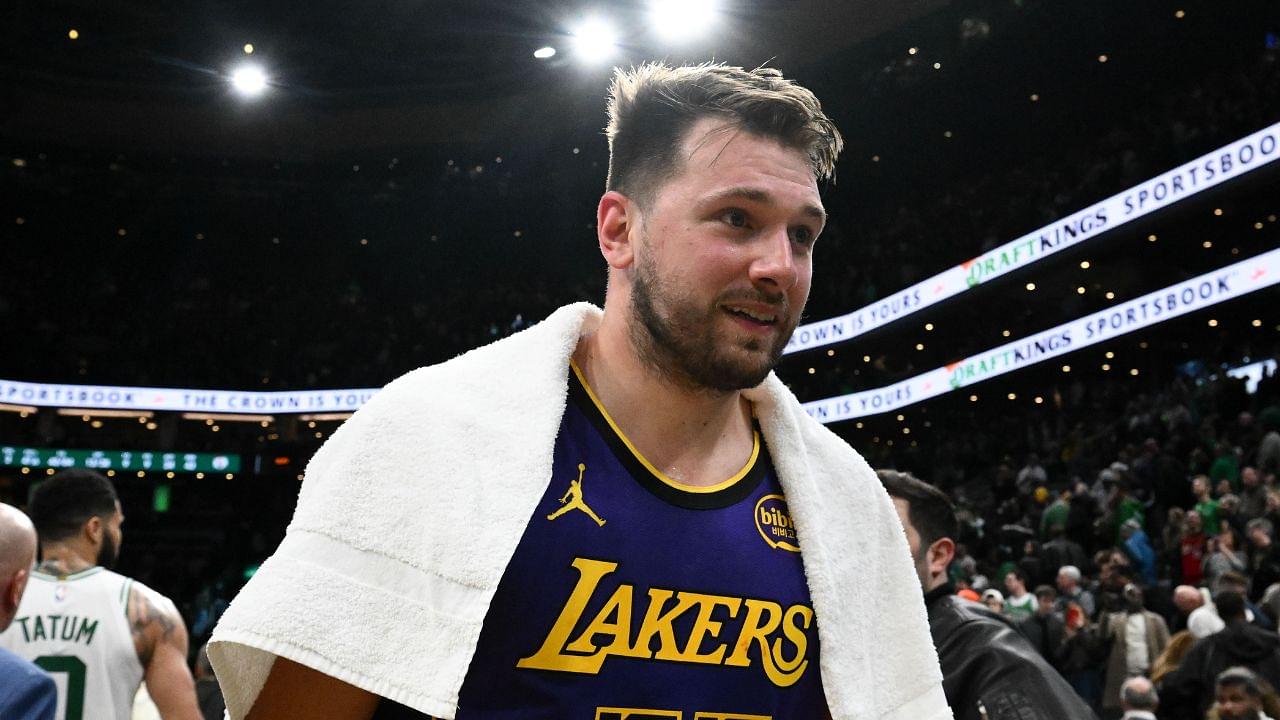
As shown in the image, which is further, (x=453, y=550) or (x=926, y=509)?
(x=926, y=509)

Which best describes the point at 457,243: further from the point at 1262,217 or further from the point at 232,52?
the point at 1262,217

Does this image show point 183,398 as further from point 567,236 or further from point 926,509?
point 926,509

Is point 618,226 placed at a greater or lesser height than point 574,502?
greater

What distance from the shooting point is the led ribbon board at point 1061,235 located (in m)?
14.4

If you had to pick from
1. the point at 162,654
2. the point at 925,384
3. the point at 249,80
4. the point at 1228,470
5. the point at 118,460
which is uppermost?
the point at 249,80

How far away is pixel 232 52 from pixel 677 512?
80.7 feet

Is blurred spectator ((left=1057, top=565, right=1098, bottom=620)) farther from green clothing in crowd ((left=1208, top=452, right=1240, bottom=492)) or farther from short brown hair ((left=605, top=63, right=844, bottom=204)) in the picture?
short brown hair ((left=605, top=63, right=844, bottom=204))

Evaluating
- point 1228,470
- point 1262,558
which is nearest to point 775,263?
point 1262,558

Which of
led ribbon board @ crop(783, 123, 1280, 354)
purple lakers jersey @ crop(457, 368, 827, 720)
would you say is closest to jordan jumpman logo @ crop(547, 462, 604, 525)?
purple lakers jersey @ crop(457, 368, 827, 720)

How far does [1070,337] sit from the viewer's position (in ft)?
59.7

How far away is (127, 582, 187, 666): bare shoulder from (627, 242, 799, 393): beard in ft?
10.3

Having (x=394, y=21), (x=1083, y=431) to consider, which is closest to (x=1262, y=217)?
(x=1083, y=431)

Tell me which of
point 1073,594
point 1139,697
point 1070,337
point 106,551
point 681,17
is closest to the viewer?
point 106,551

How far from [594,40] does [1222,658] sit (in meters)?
18.3
